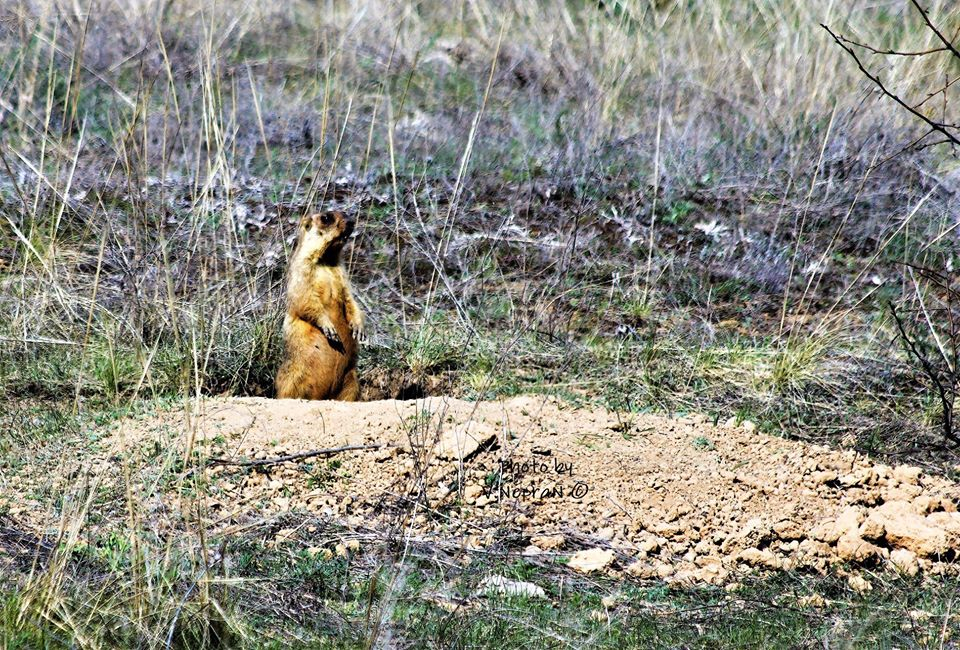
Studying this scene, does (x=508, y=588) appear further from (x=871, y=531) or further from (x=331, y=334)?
(x=331, y=334)

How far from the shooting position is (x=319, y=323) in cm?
599

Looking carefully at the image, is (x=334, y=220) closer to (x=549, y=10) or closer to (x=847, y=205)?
(x=847, y=205)

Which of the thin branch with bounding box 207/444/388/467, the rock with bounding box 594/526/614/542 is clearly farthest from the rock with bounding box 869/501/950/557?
the thin branch with bounding box 207/444/388/467

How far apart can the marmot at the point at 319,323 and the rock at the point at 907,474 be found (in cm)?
283

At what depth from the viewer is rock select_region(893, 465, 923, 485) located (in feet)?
15.6

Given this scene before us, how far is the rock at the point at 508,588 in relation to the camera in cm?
372

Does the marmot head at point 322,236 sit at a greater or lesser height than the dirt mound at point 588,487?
greater

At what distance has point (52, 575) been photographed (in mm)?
2994

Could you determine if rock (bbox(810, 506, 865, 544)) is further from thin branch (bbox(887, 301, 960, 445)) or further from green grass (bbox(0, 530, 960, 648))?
thin branch (bbox(887, 301, 960, 445))

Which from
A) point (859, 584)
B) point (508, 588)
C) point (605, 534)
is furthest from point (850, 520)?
point (508, 588)

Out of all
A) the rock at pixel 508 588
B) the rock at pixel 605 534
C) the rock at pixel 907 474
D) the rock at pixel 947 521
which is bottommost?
the rock at pixel 605 534

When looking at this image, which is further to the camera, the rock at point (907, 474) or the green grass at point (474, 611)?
the rock at point (907, 474)

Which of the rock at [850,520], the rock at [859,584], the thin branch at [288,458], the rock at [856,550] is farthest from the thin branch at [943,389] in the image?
the thin branch at [288,458]

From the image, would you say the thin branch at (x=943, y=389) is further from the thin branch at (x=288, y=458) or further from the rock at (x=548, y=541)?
the thin branch at (x=288, y=458)
